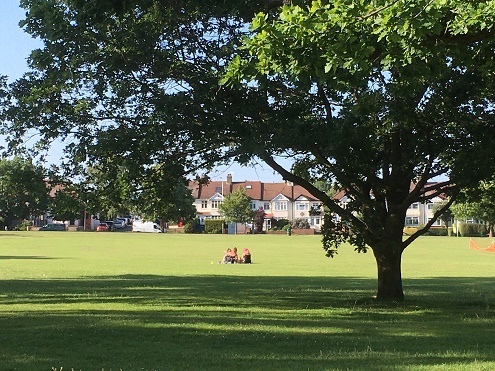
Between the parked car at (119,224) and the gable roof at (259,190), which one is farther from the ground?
the gable roof at (259,190)

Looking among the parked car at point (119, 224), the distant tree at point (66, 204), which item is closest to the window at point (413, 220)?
the parked car at point (119, 224)

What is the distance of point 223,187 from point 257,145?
137744 millimetres

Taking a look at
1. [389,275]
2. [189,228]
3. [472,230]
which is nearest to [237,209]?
[189,228]

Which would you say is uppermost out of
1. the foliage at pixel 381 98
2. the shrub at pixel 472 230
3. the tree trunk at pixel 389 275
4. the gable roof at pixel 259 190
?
the gable roof at pixel 259 190

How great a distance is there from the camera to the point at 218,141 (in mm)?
16578

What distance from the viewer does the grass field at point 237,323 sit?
10.1 m

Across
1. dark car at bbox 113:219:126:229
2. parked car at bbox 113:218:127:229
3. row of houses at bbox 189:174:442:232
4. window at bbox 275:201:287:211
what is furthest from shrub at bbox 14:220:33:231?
window at bbox 275:201:287:211

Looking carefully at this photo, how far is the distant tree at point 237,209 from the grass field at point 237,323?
88.4m

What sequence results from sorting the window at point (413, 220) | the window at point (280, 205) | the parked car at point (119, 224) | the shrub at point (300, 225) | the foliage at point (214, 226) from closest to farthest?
the foliage at point (214, 226) < the shrub at point (300, 225) < the parked car at point (119, 224) < the window at point (413, 220) < the window at point (280, 205)

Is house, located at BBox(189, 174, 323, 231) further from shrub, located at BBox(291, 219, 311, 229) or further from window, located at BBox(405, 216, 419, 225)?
shrub, located at BBox(291, 219, 311, 229)

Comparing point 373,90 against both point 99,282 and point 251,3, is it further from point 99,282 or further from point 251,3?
point 99,282

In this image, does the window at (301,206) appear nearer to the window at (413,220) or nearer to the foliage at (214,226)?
the window at (413,220)

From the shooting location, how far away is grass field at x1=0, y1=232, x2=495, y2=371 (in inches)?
396

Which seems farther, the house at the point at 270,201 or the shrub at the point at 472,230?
the house at the point at 270,201
